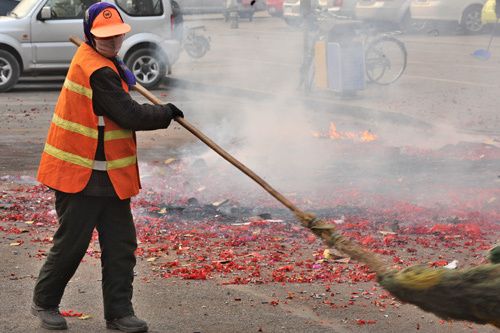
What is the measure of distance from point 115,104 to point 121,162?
1.04ft

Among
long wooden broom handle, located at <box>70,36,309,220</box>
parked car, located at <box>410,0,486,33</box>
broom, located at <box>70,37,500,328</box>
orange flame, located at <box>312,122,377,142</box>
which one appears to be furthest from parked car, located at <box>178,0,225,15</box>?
broom, located at <box>70,37,500,328</box>

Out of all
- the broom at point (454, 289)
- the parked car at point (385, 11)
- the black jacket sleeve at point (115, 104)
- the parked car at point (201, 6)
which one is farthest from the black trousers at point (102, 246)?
the parked car at point (201, 6)

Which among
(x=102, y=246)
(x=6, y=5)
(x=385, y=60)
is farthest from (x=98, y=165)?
(x=6, y=5)

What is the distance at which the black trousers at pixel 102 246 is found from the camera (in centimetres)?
501

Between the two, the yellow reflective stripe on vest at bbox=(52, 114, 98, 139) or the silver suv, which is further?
the silver suv

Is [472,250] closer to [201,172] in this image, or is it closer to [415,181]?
[415,181]

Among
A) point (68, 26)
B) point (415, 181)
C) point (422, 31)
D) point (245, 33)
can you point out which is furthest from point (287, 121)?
point (245, 33)

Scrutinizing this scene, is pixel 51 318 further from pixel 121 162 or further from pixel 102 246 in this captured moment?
pixel 121 162

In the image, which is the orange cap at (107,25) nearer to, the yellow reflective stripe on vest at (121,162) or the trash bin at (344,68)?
the yellow reflective stripe on vest at (121,162)

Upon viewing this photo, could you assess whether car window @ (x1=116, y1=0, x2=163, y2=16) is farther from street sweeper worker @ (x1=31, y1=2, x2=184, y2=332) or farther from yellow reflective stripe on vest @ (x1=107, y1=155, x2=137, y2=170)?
yellow reflective stripe on vest @ (x1=107, y1=155, x2=137, y2=170)

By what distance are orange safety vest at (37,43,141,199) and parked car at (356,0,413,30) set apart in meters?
14.7

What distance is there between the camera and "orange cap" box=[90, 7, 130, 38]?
4906 mm

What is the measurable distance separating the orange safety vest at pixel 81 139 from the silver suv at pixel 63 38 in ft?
37.9

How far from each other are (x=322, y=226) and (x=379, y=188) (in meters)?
3.62
